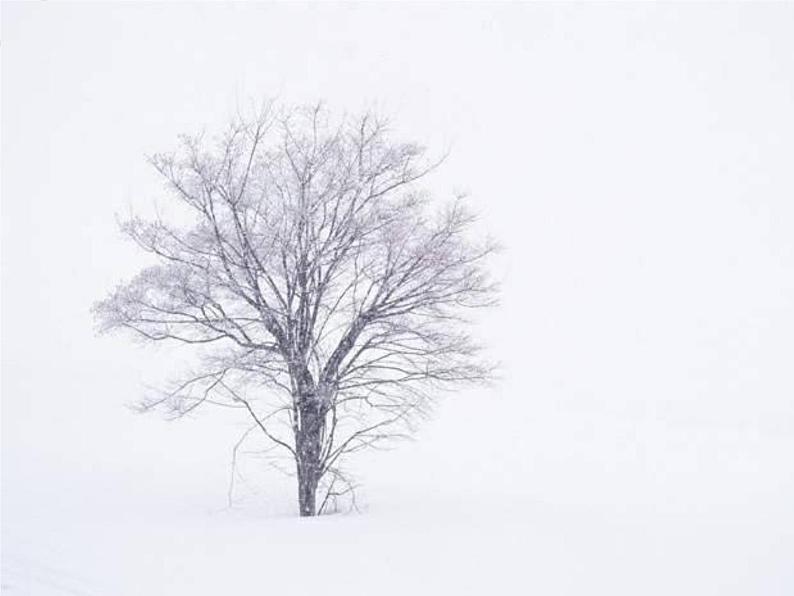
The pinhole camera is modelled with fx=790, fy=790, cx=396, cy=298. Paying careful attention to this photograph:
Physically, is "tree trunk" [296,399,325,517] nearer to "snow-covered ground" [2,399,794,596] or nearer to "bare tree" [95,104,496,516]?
"bare tree" [95,104,496,516]

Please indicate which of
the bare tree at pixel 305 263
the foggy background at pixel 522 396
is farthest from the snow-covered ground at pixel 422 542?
the bare tree at pixel 305 263

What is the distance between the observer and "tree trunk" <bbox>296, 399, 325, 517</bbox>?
629 inches

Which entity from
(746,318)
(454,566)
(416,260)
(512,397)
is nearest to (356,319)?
(416,260)

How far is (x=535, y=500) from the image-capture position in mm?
19625

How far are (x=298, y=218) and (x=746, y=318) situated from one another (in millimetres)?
69013

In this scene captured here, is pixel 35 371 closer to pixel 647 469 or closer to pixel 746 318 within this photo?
pixel 647 469

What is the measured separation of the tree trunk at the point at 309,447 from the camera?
52.4 ft

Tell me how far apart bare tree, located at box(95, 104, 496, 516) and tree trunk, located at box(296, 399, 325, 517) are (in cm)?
2

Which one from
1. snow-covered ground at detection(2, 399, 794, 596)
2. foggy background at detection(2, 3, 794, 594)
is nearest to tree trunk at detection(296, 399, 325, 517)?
snow-covered ground at detection(2, 399, 794, 596)

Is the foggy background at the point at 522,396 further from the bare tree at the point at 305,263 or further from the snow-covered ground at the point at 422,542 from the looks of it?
the bare tree at the point at 305,263

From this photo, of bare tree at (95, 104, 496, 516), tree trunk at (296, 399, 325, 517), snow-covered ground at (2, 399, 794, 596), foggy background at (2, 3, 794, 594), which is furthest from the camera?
foggy background at (2, 3, 794, 594)

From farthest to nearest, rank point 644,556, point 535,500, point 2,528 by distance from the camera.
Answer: point 535,500 → point 2,528 → point 644,556

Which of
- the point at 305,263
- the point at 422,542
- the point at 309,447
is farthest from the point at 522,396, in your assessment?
the point at 422,542

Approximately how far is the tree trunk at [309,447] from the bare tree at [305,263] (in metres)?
Result: 0.02
